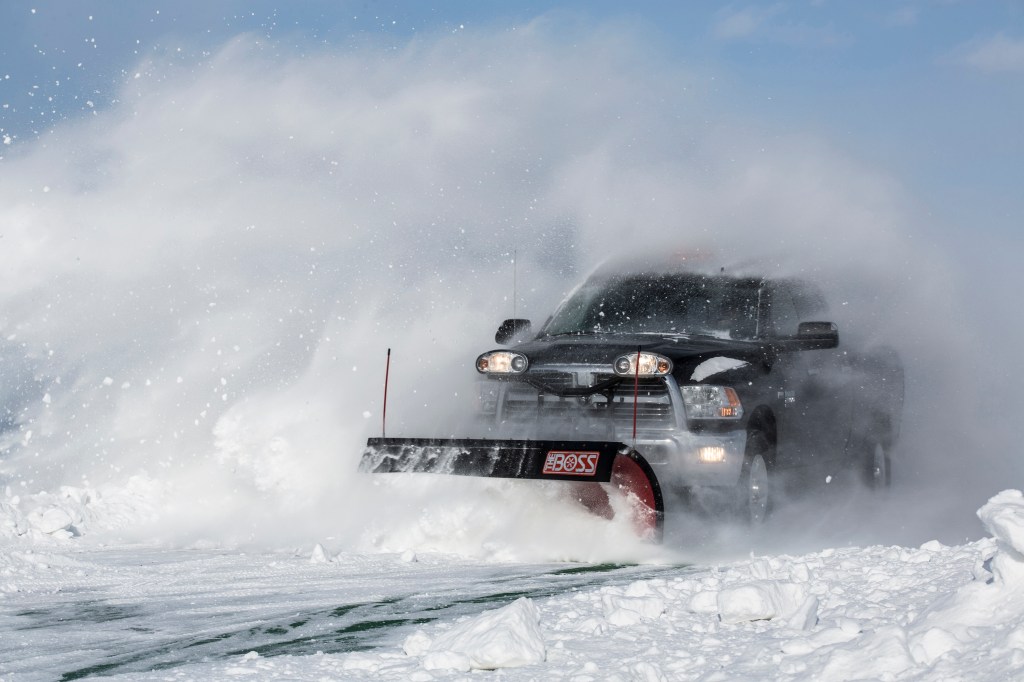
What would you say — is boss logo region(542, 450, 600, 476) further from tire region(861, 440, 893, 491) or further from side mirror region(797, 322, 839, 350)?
tire region(861, 440, 893, 491)

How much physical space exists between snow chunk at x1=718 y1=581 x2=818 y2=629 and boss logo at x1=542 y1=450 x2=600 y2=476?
5.88 feet

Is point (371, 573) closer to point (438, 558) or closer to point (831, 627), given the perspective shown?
point (438, 558)

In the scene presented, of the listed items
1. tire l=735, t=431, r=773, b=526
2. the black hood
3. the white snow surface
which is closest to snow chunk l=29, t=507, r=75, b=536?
the white snow surface

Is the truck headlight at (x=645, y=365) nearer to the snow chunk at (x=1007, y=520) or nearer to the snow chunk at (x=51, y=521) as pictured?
the snow chunk at (x=1007, y=520)

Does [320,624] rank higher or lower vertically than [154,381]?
lower

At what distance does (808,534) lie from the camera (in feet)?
22.3

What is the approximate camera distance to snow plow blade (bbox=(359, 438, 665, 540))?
5828 millimetres

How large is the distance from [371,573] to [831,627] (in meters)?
2.74

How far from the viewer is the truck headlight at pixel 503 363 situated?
6.49 metres

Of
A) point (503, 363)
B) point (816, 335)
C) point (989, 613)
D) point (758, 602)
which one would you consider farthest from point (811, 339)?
point (989, 613)

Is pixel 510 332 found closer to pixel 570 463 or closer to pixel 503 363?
pixel 503 363

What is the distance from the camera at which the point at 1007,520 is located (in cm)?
351

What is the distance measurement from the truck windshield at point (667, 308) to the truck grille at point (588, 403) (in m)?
1.00

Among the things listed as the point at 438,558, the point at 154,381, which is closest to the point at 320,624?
the point at 438,558
